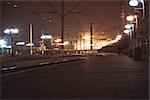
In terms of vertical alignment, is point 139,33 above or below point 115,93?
above

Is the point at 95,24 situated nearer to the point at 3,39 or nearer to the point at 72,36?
the point at 72,36

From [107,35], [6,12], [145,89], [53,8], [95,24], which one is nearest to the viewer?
[145,89]

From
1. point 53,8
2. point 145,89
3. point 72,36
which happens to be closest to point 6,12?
point 53,8

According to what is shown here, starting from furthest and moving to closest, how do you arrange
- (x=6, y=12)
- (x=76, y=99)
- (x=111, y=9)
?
(x=111, y=9) < (x=6, y=12) < (x=76, y=99)

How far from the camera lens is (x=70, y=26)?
233 ft

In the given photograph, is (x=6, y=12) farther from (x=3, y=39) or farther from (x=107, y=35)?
(x=107, y=35)

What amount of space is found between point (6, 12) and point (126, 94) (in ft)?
157

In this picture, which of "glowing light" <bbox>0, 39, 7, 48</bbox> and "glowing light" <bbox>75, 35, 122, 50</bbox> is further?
"glowing light" <bbox>75, 35, 122, 50</bbox>

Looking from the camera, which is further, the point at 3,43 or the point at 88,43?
the point at 88,43

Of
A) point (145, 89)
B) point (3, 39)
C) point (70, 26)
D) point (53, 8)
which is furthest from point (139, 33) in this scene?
point (3, 39)

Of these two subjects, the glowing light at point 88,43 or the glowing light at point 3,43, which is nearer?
the glowing light at point 3,43

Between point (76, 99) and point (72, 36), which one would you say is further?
point (72, 36)

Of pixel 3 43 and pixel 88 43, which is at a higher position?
pixel 88 43

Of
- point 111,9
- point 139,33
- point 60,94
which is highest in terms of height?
point 111,9
